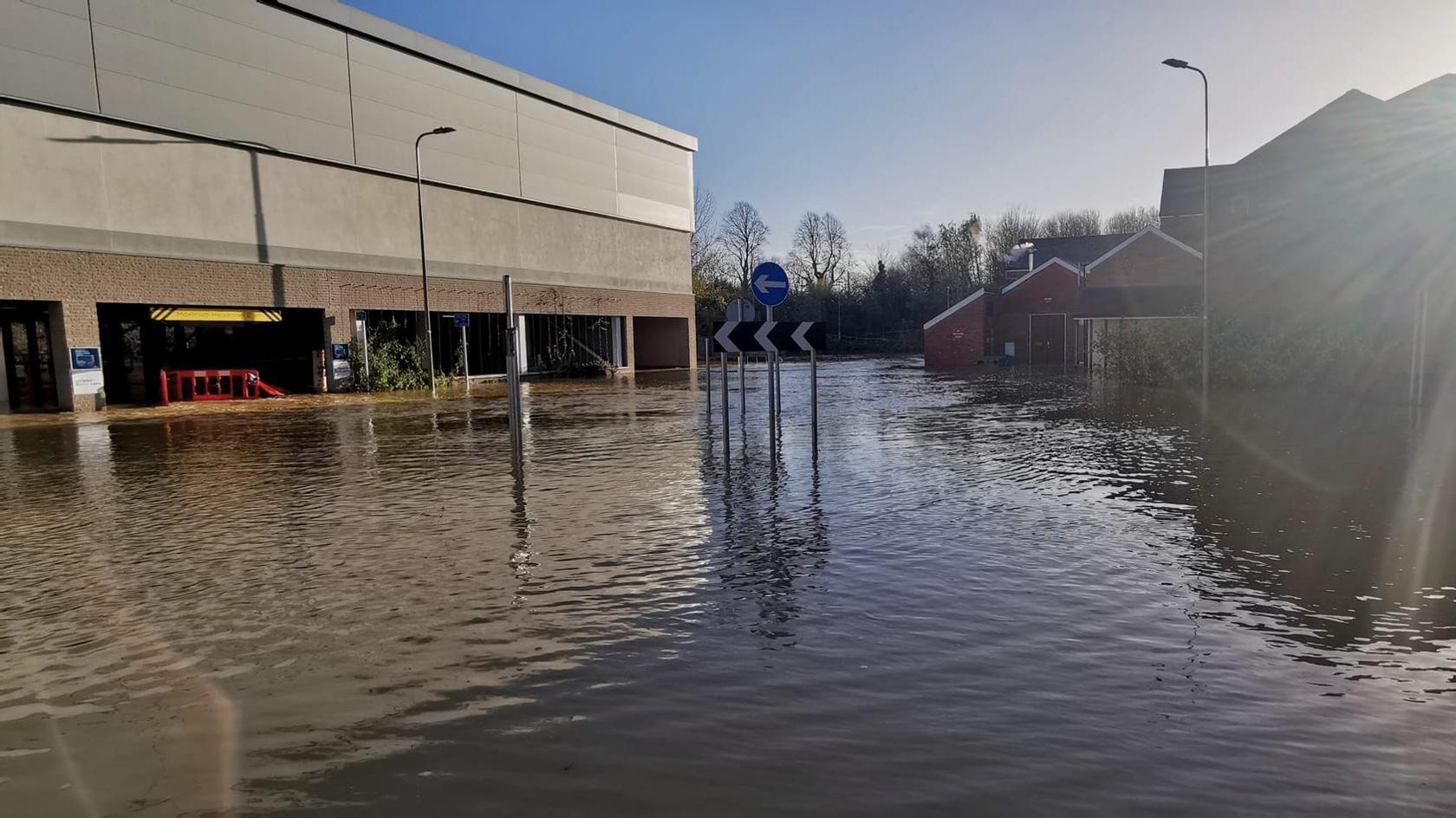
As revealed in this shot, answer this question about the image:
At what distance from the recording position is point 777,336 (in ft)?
42.8

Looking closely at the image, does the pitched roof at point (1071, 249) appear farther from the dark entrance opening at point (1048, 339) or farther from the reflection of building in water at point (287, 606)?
the reflection of building in water at point (287, 606)

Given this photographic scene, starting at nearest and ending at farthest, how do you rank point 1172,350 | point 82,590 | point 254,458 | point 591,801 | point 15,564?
1. point 591,801
2. point 82,590
3. point 15,564
4. point 254,458
5. point 1172,350

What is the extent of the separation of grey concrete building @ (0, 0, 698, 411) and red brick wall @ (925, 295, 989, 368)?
750 inches

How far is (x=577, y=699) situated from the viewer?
4480 millimetres

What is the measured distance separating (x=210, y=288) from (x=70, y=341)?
176 inches

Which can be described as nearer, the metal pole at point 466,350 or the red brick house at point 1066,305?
the metal pole at point 466,350

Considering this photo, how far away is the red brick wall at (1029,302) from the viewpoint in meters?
50.1

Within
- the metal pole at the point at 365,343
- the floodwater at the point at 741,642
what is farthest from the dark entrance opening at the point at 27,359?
the floodwater at the point at 741,642

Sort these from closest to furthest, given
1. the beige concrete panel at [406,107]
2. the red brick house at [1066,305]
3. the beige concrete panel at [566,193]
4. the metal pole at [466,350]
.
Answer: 1. the beige concrete panel at [406,107]
2. the metal pole at [466,350]
3. the beige concrete panel at [566,193]
4. the red brick house at [1066,305]

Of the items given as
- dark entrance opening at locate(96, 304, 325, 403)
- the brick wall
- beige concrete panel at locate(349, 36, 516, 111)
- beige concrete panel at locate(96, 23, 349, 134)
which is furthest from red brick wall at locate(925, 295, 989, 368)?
beige concrete panel at locate(96, 23, 349, 134)

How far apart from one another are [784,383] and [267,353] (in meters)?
19.4

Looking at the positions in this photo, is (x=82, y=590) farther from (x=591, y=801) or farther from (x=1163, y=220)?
(x=1163, y=220)

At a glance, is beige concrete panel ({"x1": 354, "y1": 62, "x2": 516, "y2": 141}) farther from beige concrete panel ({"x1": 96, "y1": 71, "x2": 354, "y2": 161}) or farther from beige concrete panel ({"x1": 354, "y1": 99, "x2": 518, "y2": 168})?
beige concrete panel ({"x1": 96, "y1": 71, "x2": 354, "y2": 161})

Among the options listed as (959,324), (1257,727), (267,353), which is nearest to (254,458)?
(1257,727)
